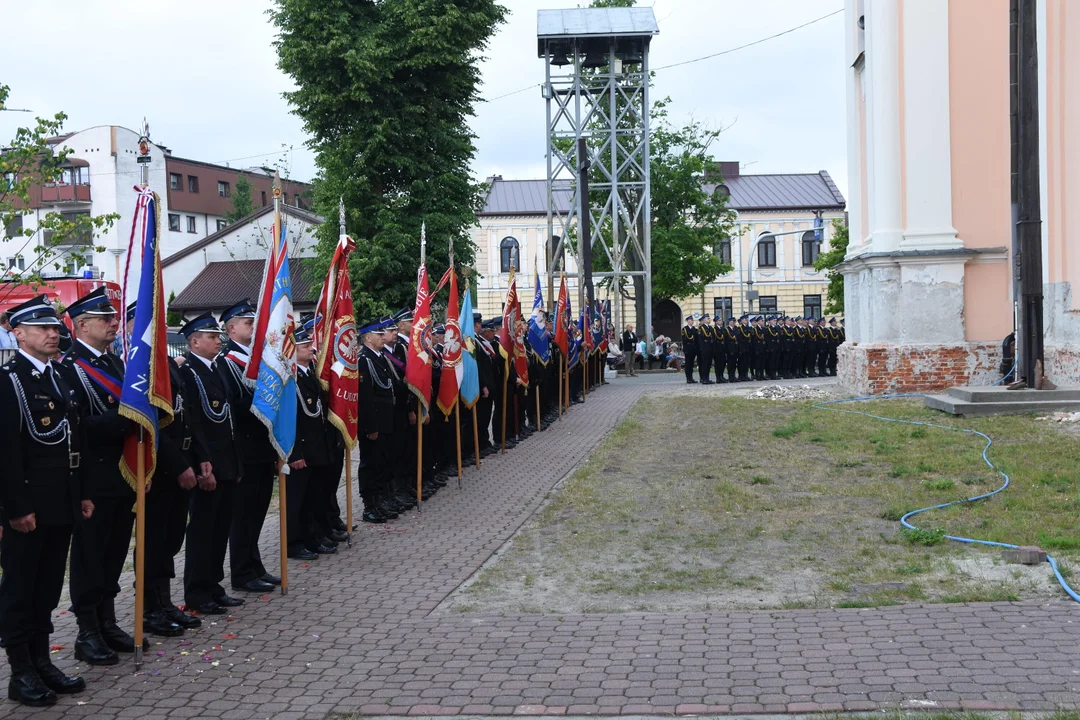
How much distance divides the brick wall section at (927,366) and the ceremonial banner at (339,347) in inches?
499

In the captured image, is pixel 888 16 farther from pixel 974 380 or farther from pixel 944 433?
pixel 944 433

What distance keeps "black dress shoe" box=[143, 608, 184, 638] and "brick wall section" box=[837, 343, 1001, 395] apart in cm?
1525

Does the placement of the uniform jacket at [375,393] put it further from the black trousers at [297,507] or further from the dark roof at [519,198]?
the dark roof at [519,198]

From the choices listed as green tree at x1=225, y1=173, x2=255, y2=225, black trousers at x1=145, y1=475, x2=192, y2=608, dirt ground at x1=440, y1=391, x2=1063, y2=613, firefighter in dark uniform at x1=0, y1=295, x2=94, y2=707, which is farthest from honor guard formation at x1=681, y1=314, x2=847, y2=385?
green tree at x1=225, y1=173, x2=255, y2=225

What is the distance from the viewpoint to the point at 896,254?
61.4ft

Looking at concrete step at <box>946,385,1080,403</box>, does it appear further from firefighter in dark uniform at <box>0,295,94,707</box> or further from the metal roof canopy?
the metal roof canopy

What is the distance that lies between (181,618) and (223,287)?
45191 mm

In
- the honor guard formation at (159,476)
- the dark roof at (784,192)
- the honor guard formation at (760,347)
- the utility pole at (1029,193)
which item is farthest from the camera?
the dark roof at (784,192)

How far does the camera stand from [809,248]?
197 ft

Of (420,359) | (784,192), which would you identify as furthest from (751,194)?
(420,359)

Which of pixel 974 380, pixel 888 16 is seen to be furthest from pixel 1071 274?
pixel 888 16

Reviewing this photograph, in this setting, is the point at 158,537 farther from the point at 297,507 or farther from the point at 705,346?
the point at 705,346

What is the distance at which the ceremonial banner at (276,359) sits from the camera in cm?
718

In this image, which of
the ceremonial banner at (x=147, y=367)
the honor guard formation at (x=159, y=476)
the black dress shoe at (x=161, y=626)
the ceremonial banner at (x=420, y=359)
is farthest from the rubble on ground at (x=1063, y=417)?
the ceremonial banner at (x=147, y=367)
